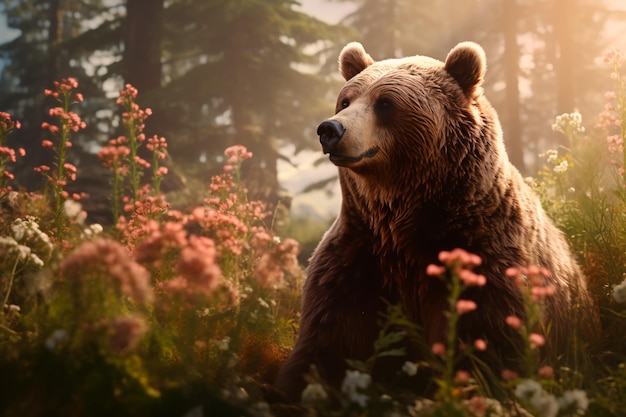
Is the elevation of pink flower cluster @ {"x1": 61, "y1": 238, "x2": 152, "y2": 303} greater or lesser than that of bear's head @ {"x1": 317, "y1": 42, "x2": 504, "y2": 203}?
lesser

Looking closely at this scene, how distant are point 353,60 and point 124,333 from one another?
2.66 meters

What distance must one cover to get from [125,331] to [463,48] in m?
2.61

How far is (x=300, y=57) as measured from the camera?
57.3ft

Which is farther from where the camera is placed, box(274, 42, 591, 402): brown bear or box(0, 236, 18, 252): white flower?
box(274, 42, 591, 402): brown bear

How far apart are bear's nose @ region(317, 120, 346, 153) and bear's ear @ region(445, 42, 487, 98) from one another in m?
0.94

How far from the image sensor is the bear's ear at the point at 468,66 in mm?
3553

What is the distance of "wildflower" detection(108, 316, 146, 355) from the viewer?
5.98ft

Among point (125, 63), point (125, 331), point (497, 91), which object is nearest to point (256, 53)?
point (125, 63)

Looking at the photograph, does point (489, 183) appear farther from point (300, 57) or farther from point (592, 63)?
point (592, 63)

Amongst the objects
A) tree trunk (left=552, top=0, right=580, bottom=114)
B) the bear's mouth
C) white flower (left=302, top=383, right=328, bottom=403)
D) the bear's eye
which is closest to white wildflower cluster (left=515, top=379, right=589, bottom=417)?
white flower (left=302, top=383, right=328, bottom=403)

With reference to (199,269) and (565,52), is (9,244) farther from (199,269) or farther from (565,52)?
(565,52)

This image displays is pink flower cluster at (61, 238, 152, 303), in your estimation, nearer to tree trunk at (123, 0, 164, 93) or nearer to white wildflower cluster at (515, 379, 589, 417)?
white wildflower cluster at (515, 379, 589, 417)

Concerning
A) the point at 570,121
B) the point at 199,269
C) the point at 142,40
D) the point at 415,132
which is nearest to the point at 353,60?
the point at 415,132

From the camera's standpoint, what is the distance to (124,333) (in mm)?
1823
